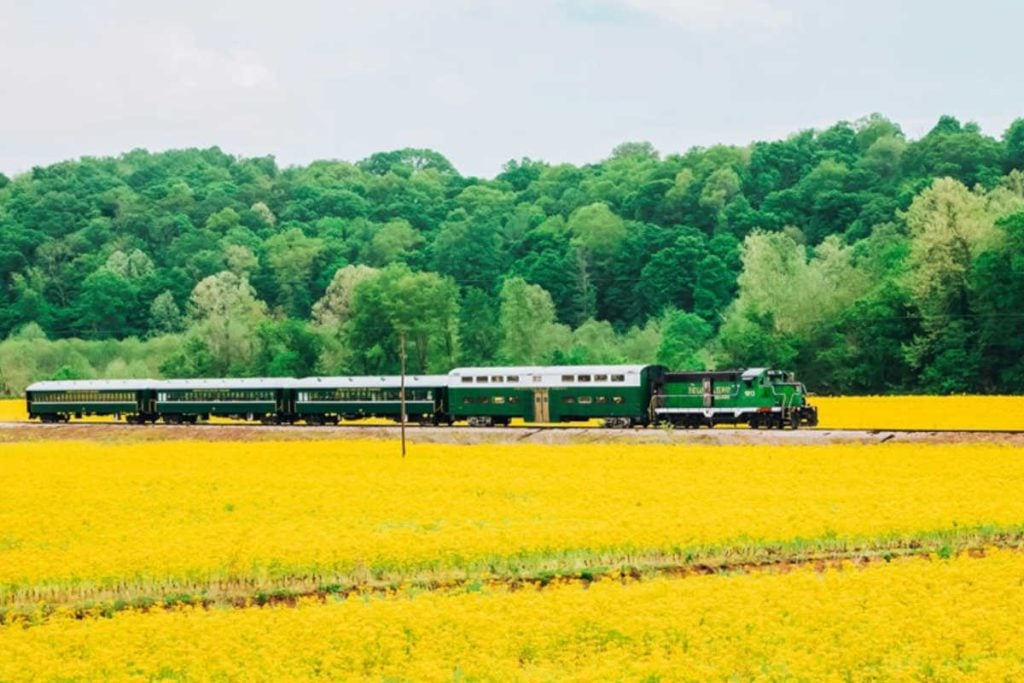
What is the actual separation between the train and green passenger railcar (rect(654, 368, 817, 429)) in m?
0.05

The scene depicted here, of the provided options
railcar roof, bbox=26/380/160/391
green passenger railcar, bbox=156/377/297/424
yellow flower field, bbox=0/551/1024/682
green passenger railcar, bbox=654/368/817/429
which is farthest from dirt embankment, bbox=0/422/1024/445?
yellow flower field, bbox=0/551/1024/682

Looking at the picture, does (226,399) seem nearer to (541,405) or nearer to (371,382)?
(371,382)

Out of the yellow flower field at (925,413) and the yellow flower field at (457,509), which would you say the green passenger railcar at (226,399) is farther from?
the yellow flower field at (457,509)

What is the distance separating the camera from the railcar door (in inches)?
2785

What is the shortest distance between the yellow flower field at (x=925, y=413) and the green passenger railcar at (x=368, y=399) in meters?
9.83

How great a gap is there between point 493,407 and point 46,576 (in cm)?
4500

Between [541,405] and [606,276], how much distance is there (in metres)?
87.3

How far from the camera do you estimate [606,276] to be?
156875 mm

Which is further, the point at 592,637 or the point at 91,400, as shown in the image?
the point at 91,400

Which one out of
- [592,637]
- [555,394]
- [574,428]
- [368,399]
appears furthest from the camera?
[368,399]

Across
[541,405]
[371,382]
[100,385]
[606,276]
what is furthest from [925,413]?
[606,276]

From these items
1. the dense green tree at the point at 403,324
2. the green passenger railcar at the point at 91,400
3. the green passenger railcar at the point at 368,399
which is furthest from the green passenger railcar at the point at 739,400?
the dense green tree at the point at 403,324

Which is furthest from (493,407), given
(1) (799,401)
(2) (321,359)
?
(2) (321,359)

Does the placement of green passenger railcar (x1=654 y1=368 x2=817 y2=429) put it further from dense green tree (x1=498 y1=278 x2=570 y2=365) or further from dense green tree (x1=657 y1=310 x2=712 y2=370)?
dense green tree (x1=498 y1=278 x2=570 y2=365)
